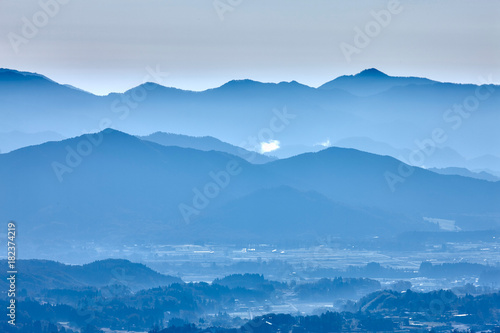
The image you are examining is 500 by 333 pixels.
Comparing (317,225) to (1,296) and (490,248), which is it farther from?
(1,296)

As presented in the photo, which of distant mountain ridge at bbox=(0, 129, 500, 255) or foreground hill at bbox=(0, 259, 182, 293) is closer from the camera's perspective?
foreground hill at bbox=(0, 259, 182, 293)

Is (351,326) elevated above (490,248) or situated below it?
below

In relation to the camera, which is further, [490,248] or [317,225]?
[317,225]

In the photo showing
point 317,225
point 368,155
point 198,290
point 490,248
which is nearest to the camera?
point 198,290

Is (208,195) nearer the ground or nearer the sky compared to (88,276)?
nearer the sky

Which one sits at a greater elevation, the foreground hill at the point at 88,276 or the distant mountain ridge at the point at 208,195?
the distant mountain ridge at the point at 208,195

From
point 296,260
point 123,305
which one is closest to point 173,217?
point 296,260

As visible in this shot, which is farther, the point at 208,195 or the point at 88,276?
the point at 208,195

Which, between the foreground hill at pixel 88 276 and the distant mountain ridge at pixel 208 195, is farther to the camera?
the distant mountain ridge at pixel 208 195

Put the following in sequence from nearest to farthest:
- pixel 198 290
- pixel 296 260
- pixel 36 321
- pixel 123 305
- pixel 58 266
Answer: pixel 36 321 < pixel 123 305 < pixel 198 290 < pixel 58 266 < pixel 296 260

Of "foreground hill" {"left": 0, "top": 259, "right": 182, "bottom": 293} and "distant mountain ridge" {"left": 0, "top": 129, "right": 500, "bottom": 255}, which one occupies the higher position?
"distant mountain ridge" {"left": 0, "top": 129, "right": 500, "bottom": 255}

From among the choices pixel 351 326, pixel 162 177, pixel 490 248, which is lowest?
pixel 351 326
